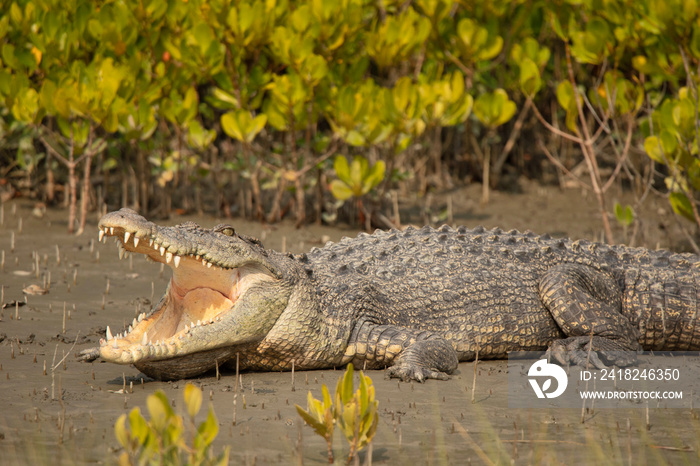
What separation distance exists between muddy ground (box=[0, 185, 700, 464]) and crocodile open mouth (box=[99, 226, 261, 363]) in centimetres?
26

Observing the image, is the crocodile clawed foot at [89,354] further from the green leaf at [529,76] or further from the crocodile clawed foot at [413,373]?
the green leaf at [529,76]

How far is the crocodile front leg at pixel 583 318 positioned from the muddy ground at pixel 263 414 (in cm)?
45

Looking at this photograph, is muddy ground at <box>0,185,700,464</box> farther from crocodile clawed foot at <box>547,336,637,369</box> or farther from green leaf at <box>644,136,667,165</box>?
green leaf at <box>644,136,667,165</box>

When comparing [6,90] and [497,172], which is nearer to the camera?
[6,90]

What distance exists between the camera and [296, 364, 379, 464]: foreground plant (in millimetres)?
2824

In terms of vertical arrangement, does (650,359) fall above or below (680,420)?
above

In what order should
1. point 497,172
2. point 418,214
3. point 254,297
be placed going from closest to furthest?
point 254,297, point 418,214, point 497,172

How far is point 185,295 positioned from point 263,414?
3.43ft

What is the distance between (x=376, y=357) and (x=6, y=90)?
4.86 metres

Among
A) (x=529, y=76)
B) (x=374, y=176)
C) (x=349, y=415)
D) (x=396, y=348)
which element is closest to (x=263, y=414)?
(x=349, y=415)

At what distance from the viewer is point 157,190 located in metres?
9.36

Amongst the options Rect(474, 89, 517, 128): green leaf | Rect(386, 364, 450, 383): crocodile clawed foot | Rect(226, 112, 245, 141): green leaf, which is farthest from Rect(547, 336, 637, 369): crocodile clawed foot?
Rect(474, 89, 517, 128): green leaf

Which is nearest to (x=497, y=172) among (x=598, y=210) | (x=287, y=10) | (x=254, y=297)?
(x=598, y=210)

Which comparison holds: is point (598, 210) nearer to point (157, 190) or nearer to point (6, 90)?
point (157, 190)
